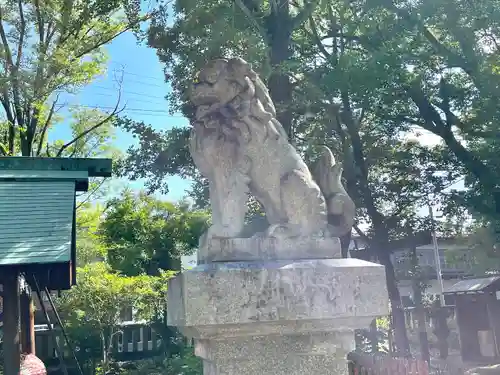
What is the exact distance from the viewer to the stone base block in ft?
9.36

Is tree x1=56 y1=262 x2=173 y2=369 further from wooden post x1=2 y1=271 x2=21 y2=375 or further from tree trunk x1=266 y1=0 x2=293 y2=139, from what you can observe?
tree trunk x1=266 y1=0 x2=293 y2=139

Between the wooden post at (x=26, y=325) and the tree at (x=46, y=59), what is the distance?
5265 millimetres

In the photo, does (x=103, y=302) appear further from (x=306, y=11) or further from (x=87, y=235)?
(x=306, y=11)

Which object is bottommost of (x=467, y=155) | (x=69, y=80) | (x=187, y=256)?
(x=187, y=256)

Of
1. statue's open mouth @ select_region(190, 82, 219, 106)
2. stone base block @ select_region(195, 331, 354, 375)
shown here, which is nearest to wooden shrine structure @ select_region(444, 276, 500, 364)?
stone base block @ select_region(195, 331, 354, 375)

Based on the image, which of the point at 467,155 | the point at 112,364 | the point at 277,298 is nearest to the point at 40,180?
the point at 277,298

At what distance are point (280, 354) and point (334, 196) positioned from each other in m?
1.19

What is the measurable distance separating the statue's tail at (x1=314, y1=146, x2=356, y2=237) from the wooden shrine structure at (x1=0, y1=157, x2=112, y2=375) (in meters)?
3.61

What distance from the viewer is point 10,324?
21.3ft

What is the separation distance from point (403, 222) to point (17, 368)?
10514 mm

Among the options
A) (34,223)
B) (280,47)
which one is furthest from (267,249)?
(280,47)

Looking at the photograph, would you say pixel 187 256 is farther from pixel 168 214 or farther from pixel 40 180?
pixel 40 180

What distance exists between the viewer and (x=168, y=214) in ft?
58.1

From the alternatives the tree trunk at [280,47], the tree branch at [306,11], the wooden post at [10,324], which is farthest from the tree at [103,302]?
the tree branch at [306,11]
